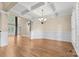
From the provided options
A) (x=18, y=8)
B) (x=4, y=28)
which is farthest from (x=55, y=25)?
(x=4, y=28)

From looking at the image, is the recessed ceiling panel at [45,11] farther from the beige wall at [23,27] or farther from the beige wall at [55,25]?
the beige wall at [23,27]

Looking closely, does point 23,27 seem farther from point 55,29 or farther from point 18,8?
point 55,29

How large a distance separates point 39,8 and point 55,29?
0.53 meters

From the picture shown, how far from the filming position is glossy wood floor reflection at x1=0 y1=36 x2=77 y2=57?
6.93ft

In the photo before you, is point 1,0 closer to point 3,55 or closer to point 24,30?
point 24,30

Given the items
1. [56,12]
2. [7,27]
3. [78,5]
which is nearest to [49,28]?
[56,12]

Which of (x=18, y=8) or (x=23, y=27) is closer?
(x=18, y=8)

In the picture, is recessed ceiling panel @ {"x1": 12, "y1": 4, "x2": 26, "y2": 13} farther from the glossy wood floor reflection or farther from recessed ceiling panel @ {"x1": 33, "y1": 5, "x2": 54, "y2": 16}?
the glossy wood floor reflection

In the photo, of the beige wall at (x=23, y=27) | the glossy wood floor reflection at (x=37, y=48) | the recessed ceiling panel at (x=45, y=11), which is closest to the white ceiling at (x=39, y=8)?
the recessed ceiling panel at (x=45, y=11)

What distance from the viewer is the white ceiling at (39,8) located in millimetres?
2064

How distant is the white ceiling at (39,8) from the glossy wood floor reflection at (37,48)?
1.75 feet

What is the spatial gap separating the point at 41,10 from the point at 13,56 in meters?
1.06

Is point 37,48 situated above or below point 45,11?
below

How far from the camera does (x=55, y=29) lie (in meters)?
2.22
